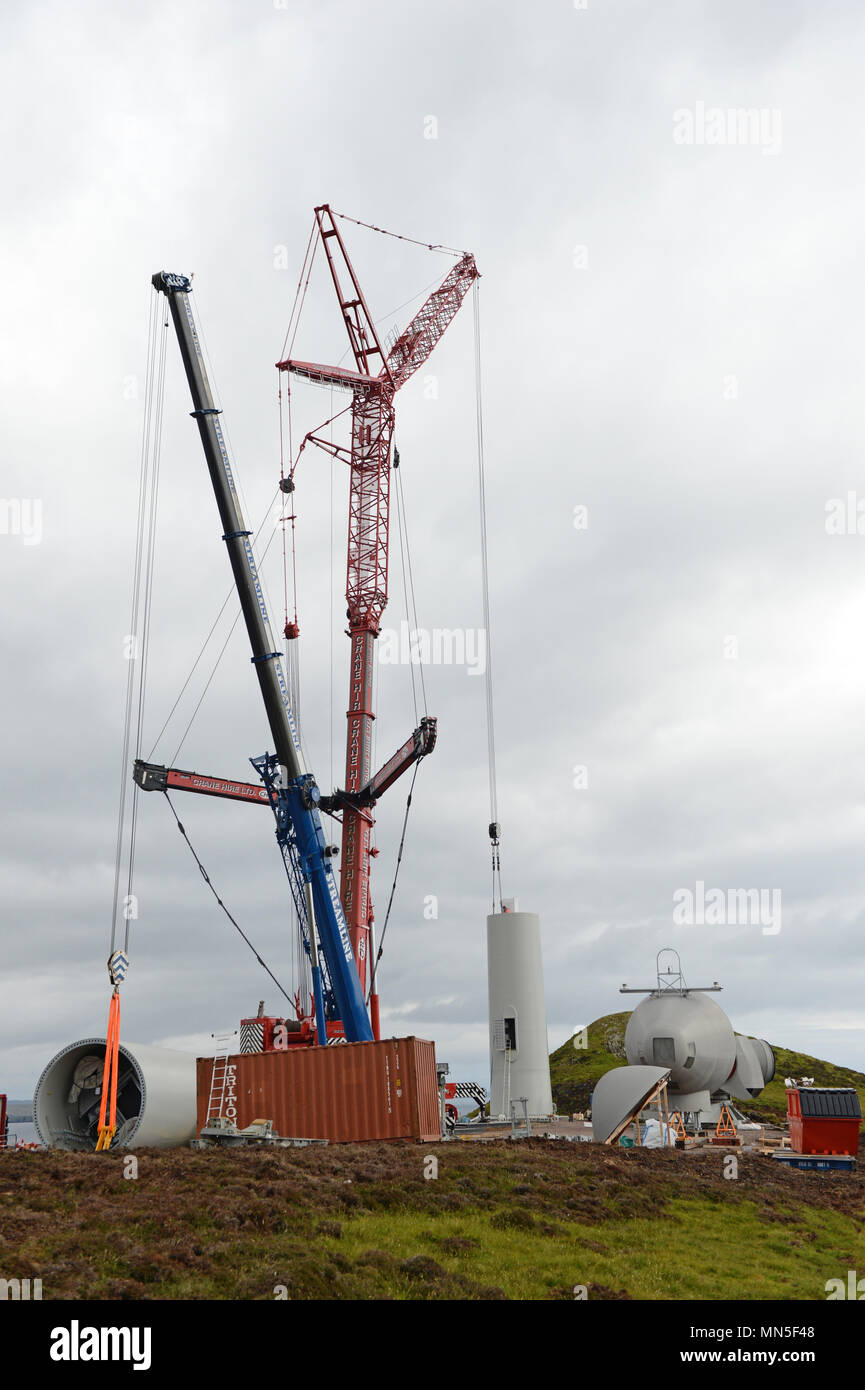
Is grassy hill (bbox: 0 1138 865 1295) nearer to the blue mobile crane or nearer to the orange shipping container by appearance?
the orange shipping container

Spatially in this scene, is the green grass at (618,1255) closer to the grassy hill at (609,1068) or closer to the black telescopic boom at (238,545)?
the black telescopic boom at (238,545)

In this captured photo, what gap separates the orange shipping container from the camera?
27.9 m

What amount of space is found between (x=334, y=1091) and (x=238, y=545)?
17.6 metres

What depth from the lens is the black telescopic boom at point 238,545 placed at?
35.5 meters

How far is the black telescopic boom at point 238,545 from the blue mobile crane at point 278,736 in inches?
1.3

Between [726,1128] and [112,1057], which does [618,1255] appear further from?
[726,1128]

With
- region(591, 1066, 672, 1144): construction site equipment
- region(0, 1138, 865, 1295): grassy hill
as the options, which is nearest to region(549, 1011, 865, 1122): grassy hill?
region(591, 1066, 672, 1144): construction site equipment

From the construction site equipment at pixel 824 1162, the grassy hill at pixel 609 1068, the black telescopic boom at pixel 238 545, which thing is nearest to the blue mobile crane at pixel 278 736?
the black telescopic boom at pixel 238 545

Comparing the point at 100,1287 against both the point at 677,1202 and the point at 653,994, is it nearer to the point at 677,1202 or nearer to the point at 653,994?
the point at 677,1202

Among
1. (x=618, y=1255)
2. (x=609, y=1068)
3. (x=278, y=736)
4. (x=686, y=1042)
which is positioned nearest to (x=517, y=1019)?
(x=686, y=1042)

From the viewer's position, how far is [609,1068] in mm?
68125

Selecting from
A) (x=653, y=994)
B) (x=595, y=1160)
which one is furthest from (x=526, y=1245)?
(x=653, y=994)

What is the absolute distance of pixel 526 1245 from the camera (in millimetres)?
17828
